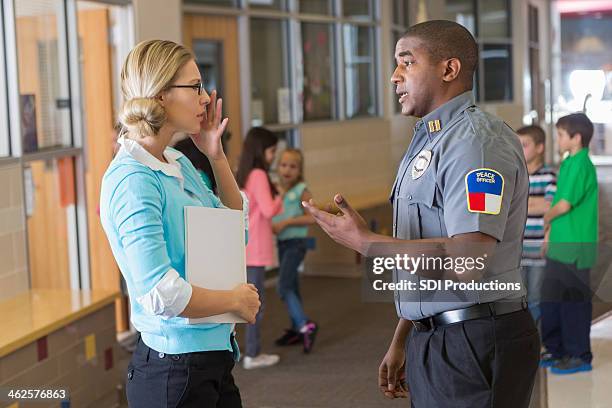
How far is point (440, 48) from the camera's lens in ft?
6.93

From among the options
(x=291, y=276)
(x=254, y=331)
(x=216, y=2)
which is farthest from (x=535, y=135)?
(x=216, y=2)

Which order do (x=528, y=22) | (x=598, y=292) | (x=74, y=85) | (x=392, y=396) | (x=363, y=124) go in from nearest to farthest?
1. (x=392, y=396)
2. (x=598, y=292)
3. (x=74, y=85)
4. (x=363, y=124)
5. (x=528, y=22)

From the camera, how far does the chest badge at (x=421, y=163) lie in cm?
208

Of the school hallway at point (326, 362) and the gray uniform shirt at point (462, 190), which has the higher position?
the gray uniform shirt at point (462, 190)

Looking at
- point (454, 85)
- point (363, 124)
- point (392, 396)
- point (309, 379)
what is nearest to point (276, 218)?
point (309, 379)

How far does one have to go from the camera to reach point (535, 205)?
489 cm

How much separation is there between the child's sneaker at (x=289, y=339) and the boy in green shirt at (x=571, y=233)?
161cm

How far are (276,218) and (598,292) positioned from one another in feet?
7.53

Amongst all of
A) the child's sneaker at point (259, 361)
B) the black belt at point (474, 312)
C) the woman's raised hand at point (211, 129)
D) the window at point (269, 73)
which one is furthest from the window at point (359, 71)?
the black belt at point (474, 312)

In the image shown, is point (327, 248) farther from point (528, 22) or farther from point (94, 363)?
point (528, 22)

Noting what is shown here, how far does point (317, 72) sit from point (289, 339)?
13.6 ft

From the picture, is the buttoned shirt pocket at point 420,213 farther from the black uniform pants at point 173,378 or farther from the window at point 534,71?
the window at point 534,71

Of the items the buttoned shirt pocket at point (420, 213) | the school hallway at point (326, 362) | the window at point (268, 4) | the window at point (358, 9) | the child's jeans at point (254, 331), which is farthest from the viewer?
the window at point (358, 9)

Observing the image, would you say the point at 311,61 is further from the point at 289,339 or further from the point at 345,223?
the point at 345,223
